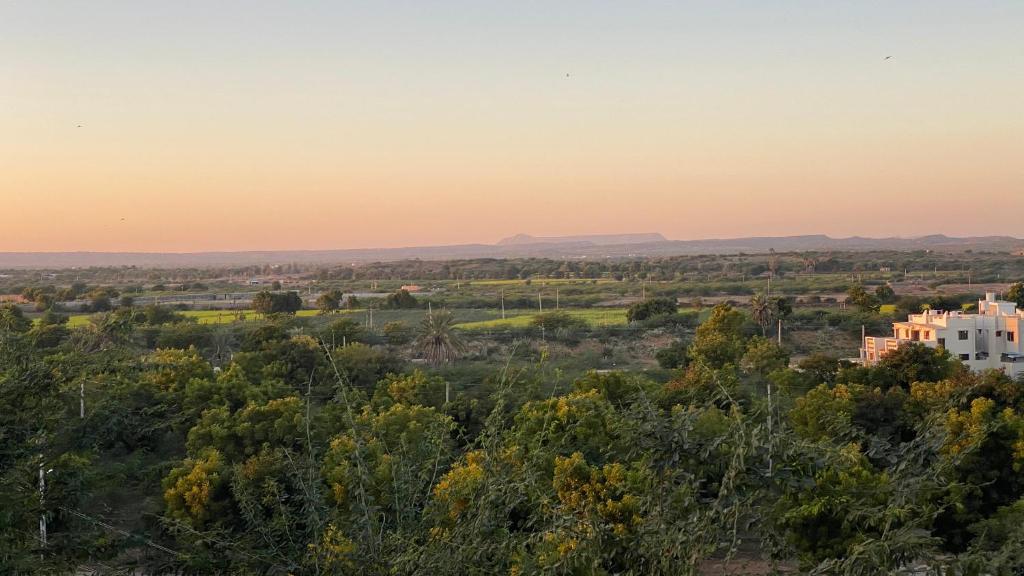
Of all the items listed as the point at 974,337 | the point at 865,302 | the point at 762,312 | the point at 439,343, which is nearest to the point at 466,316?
the point at 762,312

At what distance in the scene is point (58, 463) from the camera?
7664 mm

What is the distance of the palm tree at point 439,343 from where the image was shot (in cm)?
3500

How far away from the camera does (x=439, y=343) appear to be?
35.1m

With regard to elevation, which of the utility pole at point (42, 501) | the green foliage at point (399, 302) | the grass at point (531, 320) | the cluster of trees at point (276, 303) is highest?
the utility pole at point (42, 501)

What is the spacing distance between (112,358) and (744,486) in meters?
6.22

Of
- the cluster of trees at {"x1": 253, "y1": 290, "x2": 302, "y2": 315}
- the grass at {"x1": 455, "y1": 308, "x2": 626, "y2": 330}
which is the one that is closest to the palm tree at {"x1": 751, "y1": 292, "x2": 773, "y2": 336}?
the grass at {"x1": 455, "y1": 308, "x2": 626, "y2": 330}

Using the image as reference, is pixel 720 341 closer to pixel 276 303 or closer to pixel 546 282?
pixel 276 303

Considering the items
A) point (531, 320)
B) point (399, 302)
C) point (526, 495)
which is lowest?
point (531, 320)

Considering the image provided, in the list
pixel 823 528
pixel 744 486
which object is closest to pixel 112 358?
pixel 744 486

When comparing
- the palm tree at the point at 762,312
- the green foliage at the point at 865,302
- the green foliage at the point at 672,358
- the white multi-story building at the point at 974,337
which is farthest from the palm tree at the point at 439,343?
the green foliage at the point at 865,302

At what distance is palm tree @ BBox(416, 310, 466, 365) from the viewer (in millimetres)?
35000

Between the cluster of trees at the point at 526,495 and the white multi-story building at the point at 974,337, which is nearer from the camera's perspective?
the cluster of trees at the point at 526,495

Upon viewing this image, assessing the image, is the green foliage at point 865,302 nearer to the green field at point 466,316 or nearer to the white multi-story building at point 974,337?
the green field at point 466,316

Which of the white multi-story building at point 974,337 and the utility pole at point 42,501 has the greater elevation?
the utility pole at point 42,501
